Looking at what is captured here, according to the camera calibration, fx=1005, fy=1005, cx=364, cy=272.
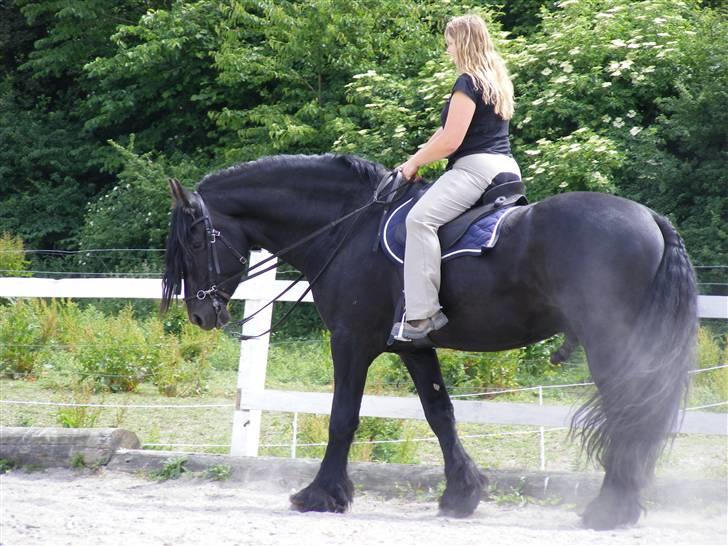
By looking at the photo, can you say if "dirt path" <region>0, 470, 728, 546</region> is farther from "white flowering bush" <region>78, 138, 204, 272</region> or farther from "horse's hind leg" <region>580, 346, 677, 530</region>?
"white flowering bush" <region>78, 138, 204, 272</region>

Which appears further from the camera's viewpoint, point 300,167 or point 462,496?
point 300,167

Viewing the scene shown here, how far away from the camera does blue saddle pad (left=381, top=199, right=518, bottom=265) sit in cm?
546

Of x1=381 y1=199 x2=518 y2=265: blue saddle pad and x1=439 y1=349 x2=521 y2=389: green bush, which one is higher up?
x1=381 y1=199 x2=518 y2=265: blue saddle pad

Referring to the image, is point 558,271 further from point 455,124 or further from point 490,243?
point 455,124

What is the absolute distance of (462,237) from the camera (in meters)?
5.55

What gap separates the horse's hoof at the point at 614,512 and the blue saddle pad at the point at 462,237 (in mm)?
1470

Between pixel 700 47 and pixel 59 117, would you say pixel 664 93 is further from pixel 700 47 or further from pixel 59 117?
pixel 59 117

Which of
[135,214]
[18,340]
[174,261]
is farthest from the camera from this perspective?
[135,214]

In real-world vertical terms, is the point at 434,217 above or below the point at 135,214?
above

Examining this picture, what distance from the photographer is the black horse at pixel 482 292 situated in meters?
5.12

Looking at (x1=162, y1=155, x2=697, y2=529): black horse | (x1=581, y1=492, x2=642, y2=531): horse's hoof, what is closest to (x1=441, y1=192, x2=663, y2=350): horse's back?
(x1=162, y1=155, x2=697, y2=529): black horse

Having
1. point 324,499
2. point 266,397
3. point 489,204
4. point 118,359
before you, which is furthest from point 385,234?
point 118,359

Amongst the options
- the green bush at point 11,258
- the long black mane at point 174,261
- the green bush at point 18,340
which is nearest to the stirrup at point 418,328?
the long black mane at point 174,261

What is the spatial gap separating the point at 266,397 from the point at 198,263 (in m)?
1.21
